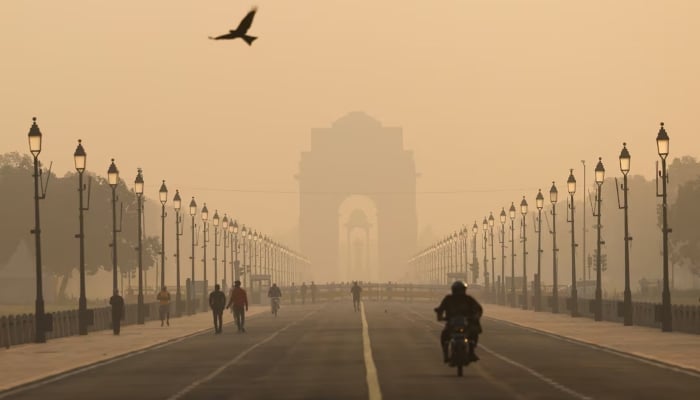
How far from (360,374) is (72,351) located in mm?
15666

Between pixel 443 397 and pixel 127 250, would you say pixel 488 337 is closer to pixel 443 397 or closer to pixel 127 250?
pixel 443 397

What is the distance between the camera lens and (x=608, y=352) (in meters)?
46.0

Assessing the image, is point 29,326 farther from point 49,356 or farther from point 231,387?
point 231,387

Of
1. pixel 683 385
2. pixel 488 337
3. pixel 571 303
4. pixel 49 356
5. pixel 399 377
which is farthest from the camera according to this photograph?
pixel 571 303

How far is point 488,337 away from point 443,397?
3126 centimetres

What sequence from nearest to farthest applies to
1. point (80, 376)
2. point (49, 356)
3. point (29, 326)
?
point (80, 376)
point (49, 356)
point (29, 326)

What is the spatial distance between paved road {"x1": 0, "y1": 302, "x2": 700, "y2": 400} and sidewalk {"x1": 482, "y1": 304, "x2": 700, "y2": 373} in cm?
79

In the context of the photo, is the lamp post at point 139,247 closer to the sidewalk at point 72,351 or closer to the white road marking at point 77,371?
the sidewalk at point 72,351

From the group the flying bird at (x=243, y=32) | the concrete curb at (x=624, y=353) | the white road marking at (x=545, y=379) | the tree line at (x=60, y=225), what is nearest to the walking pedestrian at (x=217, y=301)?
the concrete curb at (x=624, y=353)

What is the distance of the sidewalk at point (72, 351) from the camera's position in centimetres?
3731

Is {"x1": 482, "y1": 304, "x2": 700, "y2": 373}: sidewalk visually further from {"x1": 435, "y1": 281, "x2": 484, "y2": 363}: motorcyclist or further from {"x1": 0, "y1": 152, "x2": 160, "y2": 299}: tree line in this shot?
{"x1": 0, "y1": 152, "x2": 160, "y2": 299}: tree line

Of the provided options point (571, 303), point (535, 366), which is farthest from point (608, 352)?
point (571, 303)

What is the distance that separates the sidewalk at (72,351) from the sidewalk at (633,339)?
13.3m

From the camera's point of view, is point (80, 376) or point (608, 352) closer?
point (80, 376)
